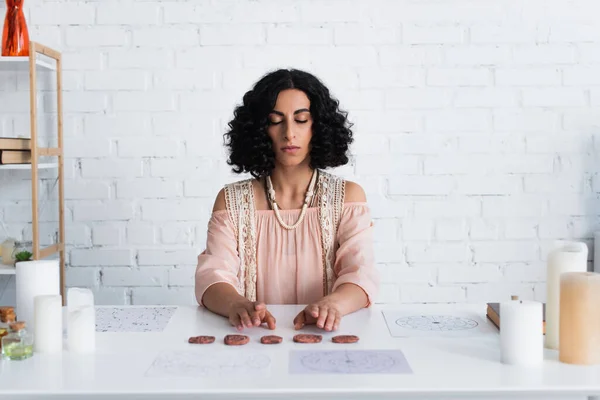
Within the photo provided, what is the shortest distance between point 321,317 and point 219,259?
0.48 m

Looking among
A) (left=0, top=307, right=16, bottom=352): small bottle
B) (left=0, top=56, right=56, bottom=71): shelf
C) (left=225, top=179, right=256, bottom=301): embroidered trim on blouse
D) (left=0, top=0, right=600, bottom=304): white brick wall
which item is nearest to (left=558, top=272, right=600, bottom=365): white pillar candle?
(left=225, top=179, right=256, bottom=301): embroidered trim on blouse

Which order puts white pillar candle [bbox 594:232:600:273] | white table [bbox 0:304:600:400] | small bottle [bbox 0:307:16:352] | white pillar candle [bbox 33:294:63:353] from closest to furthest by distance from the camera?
white table [bbox 0:304:600:400] < white pillar candle [bbox 33:294:63:353] < small bottle [bbox 0:307:16:352] < white pillar candle [bbox 594:232:600:273]

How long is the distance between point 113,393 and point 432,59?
1.98 metres

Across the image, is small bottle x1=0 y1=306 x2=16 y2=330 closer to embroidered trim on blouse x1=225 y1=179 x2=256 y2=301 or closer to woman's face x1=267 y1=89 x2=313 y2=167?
embroidered trim on blouse x1=225 y1=179 x2=256 y2=301

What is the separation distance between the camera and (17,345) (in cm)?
143

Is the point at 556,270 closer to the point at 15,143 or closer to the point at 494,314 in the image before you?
the point at 494,314

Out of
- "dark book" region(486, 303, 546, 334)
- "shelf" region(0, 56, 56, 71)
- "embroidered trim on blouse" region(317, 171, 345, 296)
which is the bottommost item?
"dark book" region(486, 303, 546, 334)

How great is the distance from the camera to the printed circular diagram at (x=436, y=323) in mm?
1667

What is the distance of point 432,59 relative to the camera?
113 inches

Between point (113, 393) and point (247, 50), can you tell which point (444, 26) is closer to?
point (247, 50)

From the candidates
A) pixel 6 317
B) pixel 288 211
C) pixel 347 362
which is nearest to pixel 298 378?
pixel 347 362

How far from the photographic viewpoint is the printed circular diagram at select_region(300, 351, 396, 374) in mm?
1362

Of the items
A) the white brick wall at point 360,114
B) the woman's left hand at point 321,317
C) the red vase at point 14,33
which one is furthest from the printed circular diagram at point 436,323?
the red vase at point 14,33

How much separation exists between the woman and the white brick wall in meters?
0.69
